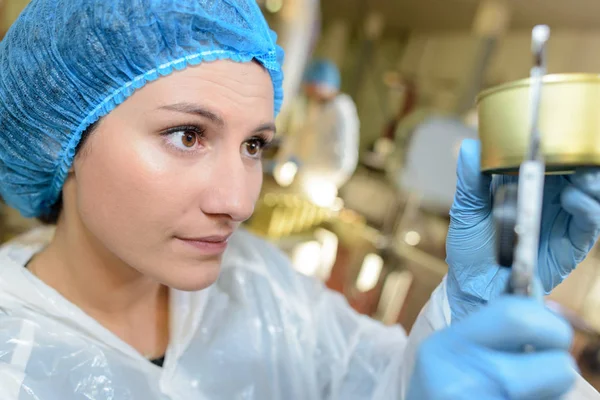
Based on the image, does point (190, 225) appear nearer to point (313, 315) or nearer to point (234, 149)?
point (234, 149)

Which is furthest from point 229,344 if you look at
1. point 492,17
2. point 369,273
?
point 492,17

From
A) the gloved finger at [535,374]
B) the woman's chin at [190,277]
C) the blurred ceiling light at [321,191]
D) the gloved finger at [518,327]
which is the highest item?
the gloved finger at [518,327]

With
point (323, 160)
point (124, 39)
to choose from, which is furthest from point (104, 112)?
point (323, 160)

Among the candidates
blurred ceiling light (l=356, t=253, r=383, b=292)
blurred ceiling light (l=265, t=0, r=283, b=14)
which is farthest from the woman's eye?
blurred ceiling light (l=265, t=0, r=283, b=14)

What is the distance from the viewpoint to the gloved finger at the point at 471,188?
1.81 ft

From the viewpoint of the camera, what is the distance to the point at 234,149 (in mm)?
723

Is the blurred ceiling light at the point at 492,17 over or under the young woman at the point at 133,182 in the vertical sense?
over

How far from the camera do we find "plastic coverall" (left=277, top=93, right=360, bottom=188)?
2.81 metres

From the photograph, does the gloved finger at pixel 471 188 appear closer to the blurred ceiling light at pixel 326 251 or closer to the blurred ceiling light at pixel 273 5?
the blurred ceiling light at pixel 326 251

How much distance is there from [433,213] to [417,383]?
8.98 ft

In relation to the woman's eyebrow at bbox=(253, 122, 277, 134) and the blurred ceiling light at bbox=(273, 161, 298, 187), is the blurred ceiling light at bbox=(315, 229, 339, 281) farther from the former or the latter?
the woman's eyebrow at bbox=(253, 122, 277, 134)

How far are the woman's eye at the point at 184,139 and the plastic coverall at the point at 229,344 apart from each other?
1.33 feet

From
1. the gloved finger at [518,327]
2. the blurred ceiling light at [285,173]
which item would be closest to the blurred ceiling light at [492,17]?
the blurred ceiling light at [285,173]

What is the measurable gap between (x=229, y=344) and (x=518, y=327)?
72 cm
